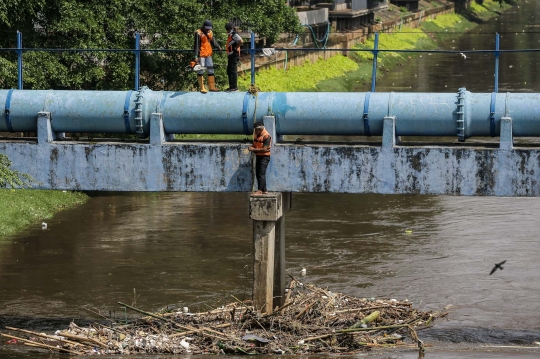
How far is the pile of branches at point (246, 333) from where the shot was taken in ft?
57.2

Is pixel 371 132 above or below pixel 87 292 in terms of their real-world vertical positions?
above

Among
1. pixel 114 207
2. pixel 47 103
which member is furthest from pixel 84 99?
pixel 114 207

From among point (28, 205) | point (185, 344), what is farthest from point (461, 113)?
point (28, 205)

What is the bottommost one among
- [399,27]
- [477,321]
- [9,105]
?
[477,321]

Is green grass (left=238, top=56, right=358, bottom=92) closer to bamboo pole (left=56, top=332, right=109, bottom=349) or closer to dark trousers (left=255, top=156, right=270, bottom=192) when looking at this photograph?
dark trousers (left=255, top=156, right=270, bottom=192)

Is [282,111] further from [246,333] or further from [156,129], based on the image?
[246,333]

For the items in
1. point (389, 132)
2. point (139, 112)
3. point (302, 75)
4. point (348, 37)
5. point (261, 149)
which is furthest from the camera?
point (348, 37)

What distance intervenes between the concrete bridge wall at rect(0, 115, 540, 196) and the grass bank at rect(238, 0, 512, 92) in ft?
74.7

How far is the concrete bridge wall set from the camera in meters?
16.5

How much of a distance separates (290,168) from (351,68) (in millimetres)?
41765

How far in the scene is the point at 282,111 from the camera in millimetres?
17312

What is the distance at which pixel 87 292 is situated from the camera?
22.2m

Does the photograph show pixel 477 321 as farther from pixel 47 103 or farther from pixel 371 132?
pixel 47 103

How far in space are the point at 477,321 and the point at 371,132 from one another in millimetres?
5213
